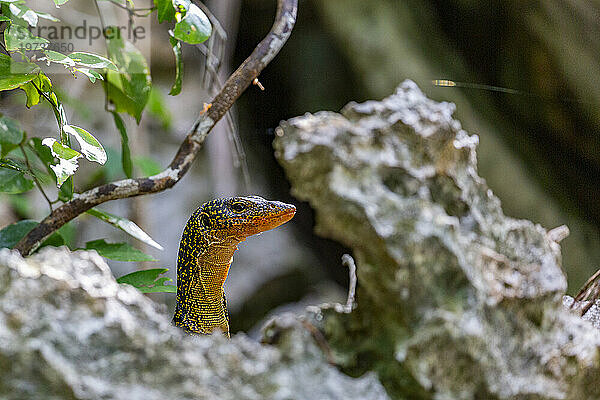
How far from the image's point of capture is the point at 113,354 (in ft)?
1.88

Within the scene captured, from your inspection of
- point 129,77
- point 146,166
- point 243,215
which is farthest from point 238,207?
point 146,166

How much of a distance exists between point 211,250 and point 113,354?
2.25 ft

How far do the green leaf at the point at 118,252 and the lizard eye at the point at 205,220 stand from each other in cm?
17

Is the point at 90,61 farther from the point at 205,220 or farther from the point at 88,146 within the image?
the point at 205,220

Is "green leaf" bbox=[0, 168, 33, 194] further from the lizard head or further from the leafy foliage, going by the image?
the lizard head

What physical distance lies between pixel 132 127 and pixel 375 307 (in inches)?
103

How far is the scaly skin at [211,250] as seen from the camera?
1.19m

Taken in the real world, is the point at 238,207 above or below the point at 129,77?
below

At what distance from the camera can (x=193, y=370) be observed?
569mm

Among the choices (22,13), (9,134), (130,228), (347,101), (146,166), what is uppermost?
(22,13)

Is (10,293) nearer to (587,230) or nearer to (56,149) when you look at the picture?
(56,149)

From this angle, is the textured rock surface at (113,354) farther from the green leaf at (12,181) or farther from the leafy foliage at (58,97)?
the green leaf at (12,181)

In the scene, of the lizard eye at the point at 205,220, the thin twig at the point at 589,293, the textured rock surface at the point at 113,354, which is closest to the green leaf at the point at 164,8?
the lizard eye at the point at 205,220

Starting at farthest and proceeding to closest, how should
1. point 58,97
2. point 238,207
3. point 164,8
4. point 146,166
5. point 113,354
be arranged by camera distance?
point 146,166 < point 238,207 < point 58,97 < point 164,8 < point 113,354
